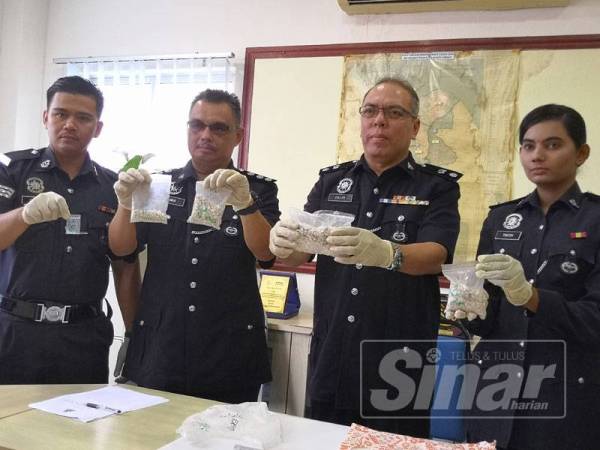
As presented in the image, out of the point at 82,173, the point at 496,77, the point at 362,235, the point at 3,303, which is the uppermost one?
the point at 496,77

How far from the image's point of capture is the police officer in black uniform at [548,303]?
54.9 inches

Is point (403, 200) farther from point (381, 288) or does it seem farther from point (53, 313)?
point (53, 313)

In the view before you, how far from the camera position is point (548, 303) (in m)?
1.38

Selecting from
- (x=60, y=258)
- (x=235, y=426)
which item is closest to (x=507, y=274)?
(x=235, y=426)

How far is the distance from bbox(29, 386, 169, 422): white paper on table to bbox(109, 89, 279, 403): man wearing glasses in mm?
165

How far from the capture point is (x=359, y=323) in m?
1.61

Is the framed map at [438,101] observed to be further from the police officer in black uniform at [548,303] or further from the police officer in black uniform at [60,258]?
the police officer in black uniform at [60,258]

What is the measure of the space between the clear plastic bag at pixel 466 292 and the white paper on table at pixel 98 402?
895 mm

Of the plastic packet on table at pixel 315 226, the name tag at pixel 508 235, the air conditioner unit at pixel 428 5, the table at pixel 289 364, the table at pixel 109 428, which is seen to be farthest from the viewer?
the air conditioner unit at pixel 428 5

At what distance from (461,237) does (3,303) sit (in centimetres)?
230

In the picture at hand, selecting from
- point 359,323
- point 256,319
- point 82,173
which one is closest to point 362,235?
point 359,323

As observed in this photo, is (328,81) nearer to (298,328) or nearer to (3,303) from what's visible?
(298,328)

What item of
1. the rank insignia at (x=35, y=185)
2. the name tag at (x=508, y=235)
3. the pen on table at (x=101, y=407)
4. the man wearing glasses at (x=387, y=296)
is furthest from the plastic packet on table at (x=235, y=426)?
the rank insignia at (x=35, y=185)

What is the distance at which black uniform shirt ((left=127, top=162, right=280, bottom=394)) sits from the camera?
1736 millimetres
